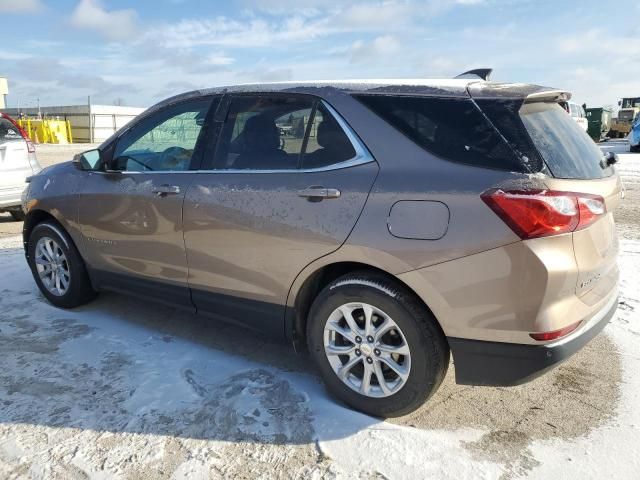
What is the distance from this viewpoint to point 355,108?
2.91 metres

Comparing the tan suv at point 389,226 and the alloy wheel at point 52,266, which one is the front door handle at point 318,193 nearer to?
the tan suv at point 389,226

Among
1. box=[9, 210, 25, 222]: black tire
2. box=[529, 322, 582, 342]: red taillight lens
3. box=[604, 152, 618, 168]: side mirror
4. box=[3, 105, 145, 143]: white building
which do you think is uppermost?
box=[3, 105, 145, 143]: white building

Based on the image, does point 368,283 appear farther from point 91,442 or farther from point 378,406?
point 91,442

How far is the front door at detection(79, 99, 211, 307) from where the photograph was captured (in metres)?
3.58

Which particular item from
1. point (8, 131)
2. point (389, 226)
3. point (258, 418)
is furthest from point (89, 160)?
point (8, 131)

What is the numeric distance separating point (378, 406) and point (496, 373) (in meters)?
0.66

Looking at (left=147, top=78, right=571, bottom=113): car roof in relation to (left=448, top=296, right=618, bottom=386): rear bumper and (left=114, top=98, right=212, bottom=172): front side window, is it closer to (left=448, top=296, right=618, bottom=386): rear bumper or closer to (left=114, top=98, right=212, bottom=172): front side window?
(left=114, top=98, right=212, bottom=172): front side window

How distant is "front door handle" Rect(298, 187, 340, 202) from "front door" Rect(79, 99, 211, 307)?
95cm

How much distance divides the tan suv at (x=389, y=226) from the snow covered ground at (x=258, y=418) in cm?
28

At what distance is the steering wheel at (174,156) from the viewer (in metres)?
3.61

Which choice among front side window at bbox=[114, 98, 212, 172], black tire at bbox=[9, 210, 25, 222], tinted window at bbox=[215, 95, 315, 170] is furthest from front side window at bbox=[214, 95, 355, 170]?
black tire at bbox=[9, 210, 25, 222]

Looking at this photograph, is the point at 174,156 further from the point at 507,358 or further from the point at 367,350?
the point at 507,358

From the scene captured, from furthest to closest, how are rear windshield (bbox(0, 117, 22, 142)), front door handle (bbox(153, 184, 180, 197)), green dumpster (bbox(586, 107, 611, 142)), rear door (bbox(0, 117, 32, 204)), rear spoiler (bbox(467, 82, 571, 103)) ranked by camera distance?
1. green dumpster (bbox(586, 107, 611, 142))
2. rear windshield (bbox(0, 117, 22, 142))
3. rear door (bbox(0, 117, 32, 204))
4. front door handle (bbox(153, 184, 180, 197))
5. rear spoiler (bbox(467, 82, 571, 103))

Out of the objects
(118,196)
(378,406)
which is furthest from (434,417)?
(118,196)
